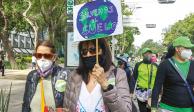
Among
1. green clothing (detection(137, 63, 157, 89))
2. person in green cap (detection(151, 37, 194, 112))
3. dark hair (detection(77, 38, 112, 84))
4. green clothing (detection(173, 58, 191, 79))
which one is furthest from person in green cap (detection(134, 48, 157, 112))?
dark hair (detection(77, 38, 112, 84))

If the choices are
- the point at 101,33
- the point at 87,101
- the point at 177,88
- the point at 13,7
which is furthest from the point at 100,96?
the point at 13,7

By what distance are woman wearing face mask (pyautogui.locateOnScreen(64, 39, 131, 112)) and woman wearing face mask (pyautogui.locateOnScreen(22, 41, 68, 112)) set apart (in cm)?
40

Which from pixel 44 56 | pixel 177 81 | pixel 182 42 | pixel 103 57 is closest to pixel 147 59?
pixel 182 42

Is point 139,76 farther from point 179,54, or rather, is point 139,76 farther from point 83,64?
point 83,64

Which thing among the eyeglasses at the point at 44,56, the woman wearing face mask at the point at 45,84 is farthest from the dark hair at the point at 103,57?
the eyeglasses at the point at 44,56

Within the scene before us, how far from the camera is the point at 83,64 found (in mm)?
3775

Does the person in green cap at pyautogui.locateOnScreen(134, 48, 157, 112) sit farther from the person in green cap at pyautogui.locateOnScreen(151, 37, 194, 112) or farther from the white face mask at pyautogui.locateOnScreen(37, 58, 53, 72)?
the white face mask at pyautogui.locateOnScreen(37, 58, 53, 72)

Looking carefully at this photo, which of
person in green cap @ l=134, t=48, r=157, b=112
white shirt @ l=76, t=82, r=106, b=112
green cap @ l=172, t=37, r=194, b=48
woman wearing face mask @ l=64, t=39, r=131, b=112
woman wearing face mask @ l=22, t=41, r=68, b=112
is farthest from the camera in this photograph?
person in green cap @ l=134, t=48, r=157, b=112

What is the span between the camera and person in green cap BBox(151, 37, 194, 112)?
5.79 m

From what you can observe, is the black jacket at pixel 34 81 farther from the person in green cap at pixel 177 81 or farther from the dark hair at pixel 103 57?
the person in green cap at pixel 177 81

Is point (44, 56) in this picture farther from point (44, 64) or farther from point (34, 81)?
point (34, 81)

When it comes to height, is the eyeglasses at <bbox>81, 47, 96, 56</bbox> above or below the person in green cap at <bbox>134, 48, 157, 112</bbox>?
above

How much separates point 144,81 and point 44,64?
4.72 meters

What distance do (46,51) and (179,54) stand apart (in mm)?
2098
